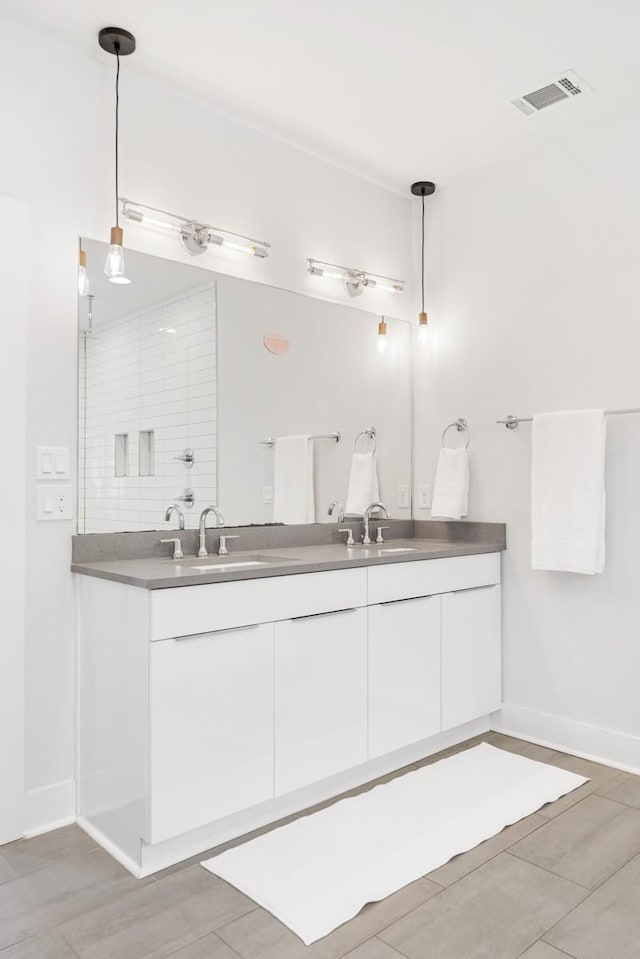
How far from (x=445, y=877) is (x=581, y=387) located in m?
1.95

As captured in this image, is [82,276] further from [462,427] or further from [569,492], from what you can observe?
[569,492]

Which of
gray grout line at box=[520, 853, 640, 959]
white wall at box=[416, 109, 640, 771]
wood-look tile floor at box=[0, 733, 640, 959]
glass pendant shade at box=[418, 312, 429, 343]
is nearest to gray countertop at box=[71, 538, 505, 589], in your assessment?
white wall at box=[416, 109, 640, 771]

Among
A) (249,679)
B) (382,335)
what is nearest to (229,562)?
(249,679)

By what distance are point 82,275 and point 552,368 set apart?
1.96 metres

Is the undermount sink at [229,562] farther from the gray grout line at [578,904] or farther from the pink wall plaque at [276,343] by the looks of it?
the gray grout line at [578,904]

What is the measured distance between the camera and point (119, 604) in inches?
85.1

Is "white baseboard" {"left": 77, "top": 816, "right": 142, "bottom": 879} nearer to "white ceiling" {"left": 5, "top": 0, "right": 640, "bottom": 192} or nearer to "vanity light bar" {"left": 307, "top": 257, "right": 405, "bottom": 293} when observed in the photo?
"vanity light bar" {"left": 307, "top": 257, "right": 405, "bottom": 293}

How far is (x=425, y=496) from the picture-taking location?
11.8ft

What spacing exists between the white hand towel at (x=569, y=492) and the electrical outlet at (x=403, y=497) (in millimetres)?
785

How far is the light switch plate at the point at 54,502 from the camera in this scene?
2340mm

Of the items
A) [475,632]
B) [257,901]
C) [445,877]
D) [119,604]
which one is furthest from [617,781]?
[119,604]

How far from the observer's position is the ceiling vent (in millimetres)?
2613

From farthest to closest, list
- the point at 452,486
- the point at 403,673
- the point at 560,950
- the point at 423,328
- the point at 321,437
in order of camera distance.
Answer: the point at 423,328 < the point at 452,486 < the point at 321,437 < the point at 403,673 < the point at 560,950

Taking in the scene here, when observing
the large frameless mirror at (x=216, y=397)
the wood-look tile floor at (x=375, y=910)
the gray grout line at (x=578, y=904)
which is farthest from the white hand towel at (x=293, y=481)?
the gray grout line at (x=578, y=904)
